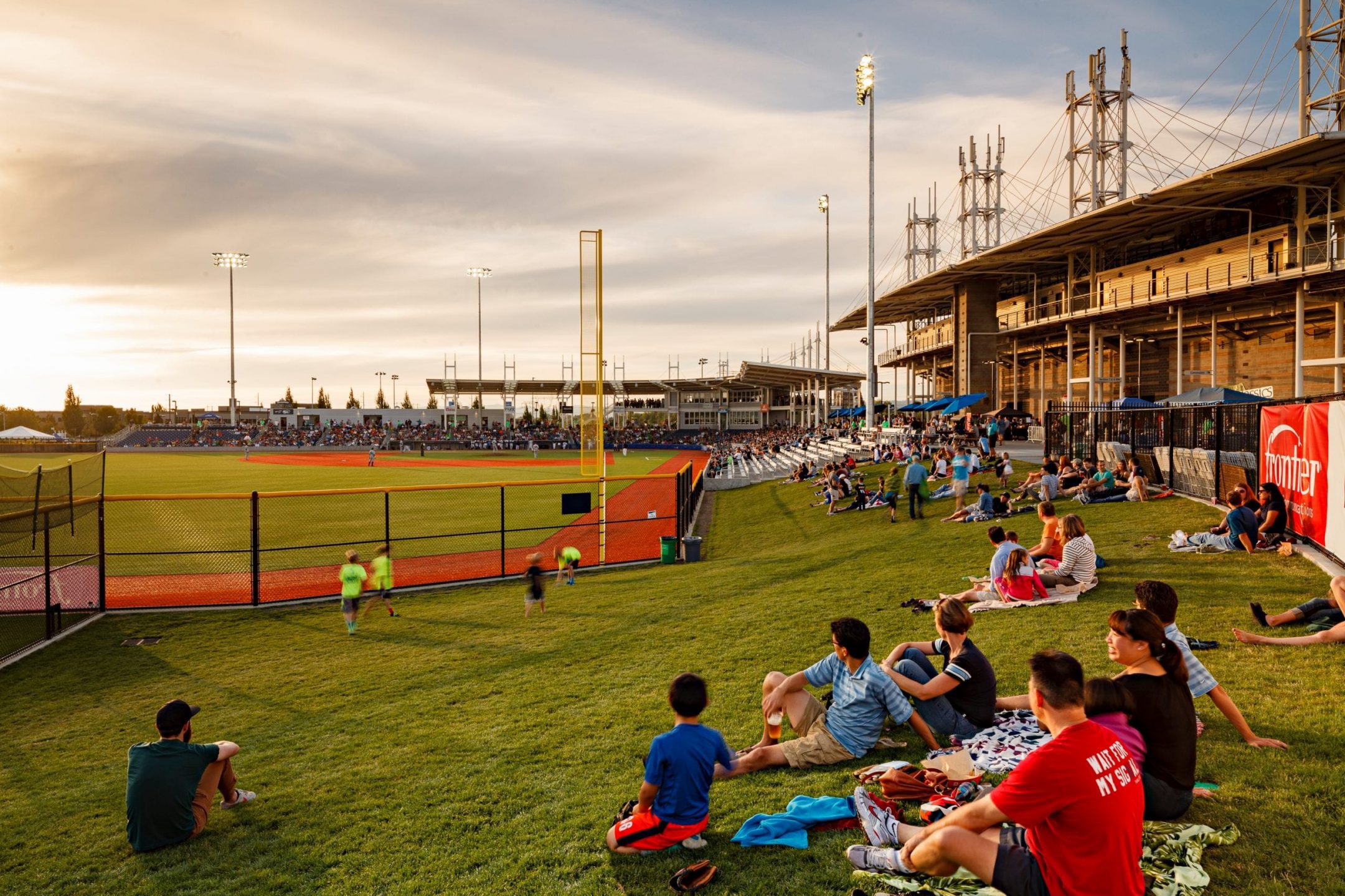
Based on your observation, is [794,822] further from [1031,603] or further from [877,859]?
[1031,603]

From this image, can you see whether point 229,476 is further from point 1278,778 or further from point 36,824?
point 1278,778

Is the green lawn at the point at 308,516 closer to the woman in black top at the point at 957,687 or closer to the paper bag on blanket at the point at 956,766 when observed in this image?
the woman in black top at the point at 957,687

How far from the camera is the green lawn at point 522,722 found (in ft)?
16.3

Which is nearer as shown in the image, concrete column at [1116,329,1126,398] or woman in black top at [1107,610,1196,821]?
woman in black top at [1107,610,1196,821]

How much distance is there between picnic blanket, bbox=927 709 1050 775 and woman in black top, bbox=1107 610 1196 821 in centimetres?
96

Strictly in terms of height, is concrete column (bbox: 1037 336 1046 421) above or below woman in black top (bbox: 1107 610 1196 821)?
above

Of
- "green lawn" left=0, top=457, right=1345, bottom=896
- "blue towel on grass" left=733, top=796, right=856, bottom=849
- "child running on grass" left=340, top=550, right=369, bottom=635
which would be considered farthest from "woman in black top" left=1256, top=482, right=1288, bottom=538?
"child running on grass" left=340, top=550, right=369, bottom=635

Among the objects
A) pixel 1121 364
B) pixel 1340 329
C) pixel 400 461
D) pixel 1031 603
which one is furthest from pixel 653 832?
pixel 400 461

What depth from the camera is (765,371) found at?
81312 millimetres

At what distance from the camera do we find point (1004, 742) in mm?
5875

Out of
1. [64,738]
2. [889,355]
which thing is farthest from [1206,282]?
[889,355]

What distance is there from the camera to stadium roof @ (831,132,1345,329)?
→ 31.0 meters

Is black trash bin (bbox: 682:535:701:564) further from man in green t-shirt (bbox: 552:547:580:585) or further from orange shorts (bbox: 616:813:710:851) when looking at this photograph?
orange shorts (bbox: 616:813:710:851)

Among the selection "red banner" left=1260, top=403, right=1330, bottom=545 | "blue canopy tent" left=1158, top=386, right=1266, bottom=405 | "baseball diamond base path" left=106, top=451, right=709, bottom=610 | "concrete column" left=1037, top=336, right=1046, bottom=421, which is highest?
"concrete column" left=1037, top=336, right=1046, bottom=421
